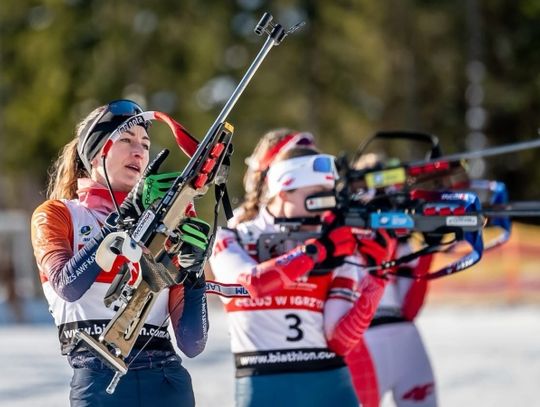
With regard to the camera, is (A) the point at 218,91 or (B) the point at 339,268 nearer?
(B) the point at 339,268

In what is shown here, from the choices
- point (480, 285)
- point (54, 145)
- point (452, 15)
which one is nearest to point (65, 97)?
point (54, 145)

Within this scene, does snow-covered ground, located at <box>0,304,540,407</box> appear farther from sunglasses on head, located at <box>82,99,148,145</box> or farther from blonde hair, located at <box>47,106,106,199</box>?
sunglasses on head, located at <box>82,99,148,145</box>

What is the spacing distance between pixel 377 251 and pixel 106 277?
1.48 meters

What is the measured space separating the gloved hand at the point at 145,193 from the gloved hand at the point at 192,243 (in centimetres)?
11

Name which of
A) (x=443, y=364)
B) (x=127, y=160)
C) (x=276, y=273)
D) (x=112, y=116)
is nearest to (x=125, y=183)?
(x=127, y=160)

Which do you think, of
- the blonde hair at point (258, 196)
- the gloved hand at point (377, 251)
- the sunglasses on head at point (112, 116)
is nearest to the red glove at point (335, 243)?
the gloved hand at point (377, 251)

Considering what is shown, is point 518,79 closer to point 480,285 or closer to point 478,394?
point 480,285

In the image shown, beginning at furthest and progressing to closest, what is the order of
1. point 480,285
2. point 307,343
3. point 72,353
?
point 480,285 → point 307,343 → point 72,353

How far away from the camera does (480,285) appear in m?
19.6

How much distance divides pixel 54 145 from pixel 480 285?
1356 centimetres

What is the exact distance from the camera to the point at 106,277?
12.1 ft

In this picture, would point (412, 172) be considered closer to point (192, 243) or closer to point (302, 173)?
point (302, 173)

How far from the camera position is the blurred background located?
29219 mm

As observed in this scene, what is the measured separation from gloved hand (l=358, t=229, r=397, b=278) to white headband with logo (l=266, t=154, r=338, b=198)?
27 cm
